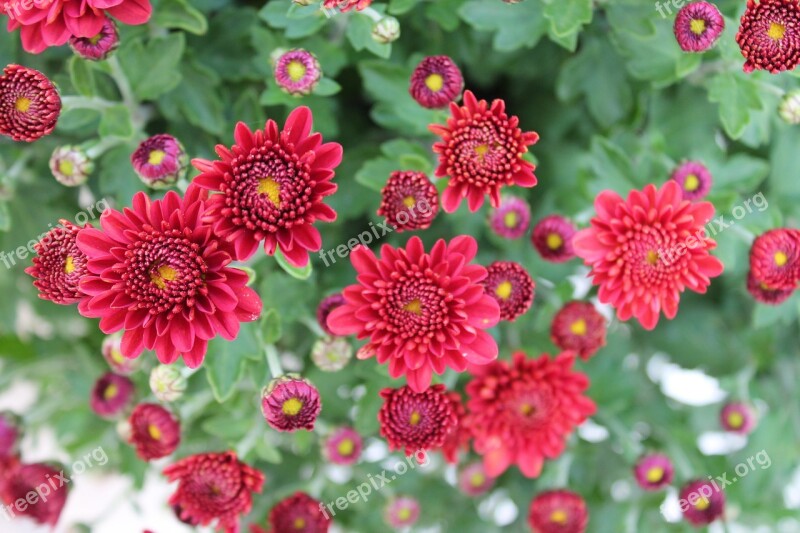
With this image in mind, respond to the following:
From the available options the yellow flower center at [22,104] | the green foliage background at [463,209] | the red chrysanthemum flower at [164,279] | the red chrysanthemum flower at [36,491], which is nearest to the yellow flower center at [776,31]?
the green foliage background at [463,209]

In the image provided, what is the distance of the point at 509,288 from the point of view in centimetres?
98

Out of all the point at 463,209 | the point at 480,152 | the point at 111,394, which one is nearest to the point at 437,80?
the point at 480,152

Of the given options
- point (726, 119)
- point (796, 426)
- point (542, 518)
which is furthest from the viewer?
point (796, 426)

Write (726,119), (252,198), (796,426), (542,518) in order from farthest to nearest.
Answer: (796,426), (542,518), (726,119), (252,198)

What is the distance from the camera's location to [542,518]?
3.79 ft

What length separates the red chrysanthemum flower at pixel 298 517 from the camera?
42.6 inches

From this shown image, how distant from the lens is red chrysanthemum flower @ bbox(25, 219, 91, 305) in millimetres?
865

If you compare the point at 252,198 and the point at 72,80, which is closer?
the point at 252,198

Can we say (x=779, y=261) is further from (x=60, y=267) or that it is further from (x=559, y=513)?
(x=60, y=267)

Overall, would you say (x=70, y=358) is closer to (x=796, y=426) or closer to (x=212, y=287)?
(x=212, y=287)

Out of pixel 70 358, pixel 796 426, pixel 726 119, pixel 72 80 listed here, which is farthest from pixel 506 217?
pixel 70 358

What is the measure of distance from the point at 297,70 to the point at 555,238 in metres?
0.43

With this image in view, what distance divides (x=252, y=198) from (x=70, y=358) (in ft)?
2.88

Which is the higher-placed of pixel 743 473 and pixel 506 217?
pixel 506 217
